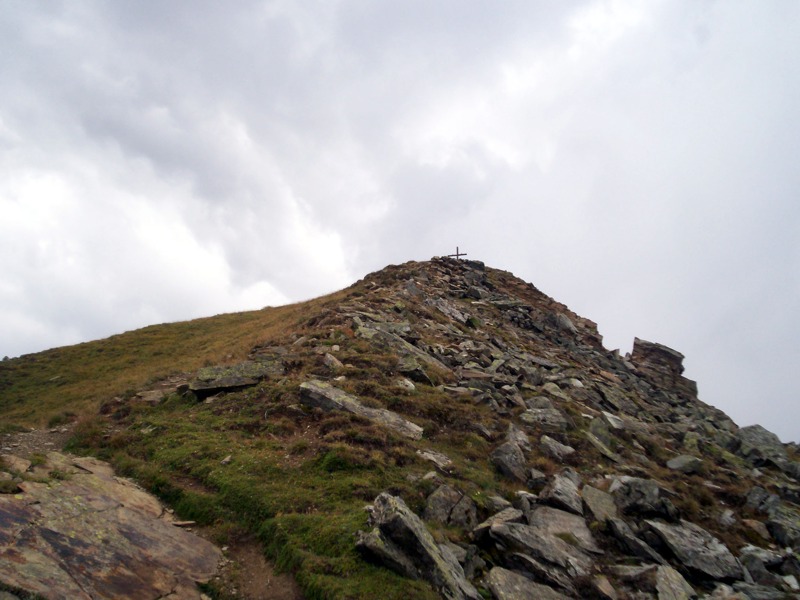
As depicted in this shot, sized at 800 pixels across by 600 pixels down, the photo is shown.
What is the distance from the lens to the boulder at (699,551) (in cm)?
1163

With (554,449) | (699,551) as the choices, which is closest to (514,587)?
(699,551)

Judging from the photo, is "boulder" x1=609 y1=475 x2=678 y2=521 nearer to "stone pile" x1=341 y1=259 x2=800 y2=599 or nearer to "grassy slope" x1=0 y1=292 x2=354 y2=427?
"stone pile" x1=341 y1=259 x2=800 y2=599

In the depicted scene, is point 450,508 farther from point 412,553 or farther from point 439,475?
point 412,553

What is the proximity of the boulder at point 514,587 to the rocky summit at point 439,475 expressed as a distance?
0.03 m

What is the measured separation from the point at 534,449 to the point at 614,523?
4.66 metres

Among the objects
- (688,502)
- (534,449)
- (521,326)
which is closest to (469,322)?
(521,326)

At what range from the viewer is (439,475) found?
43.5 feet

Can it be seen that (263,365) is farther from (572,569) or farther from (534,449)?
(572,569)

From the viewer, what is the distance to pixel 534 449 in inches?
664

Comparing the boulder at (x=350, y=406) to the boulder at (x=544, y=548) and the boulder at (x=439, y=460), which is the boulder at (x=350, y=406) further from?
the boulder at (x=544, y=548)

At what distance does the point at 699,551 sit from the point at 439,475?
7.63 metres

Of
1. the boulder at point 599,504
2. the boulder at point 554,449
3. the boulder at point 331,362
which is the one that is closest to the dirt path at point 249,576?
the boulder at point 599,504

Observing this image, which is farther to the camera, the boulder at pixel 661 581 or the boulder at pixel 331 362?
the boulder at pixel 331 362

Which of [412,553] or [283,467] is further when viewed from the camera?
[283,467]
